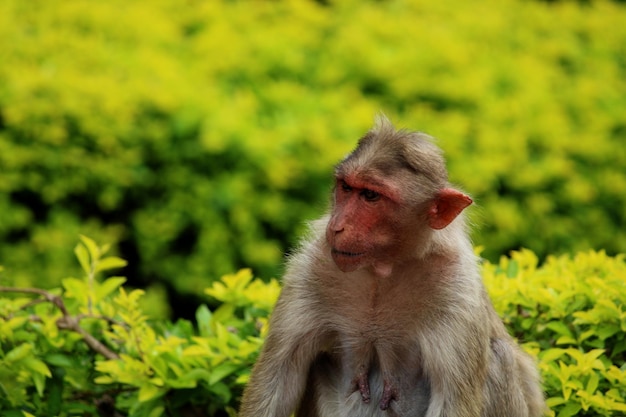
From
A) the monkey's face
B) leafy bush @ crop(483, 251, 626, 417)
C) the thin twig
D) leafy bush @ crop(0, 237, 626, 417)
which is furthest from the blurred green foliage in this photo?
the thin twig

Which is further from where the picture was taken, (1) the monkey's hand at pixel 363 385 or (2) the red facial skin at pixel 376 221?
(1) the monkey's hand at pixel 363 385

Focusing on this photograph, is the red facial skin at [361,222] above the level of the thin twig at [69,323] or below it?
above

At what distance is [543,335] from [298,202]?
3528mm

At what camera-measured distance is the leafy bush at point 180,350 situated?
16.8 feet

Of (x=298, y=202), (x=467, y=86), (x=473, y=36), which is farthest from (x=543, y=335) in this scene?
(x=473, y=36)

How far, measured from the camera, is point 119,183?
8.48 meters

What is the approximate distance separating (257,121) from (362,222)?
15.9 ft

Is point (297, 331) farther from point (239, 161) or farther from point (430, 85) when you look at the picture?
point (430, 85)

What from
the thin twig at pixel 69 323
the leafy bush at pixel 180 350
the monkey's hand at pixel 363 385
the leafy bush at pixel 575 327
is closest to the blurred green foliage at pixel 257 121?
the leafy bush at pixel 575 327

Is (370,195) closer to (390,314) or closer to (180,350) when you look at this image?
(390,314)

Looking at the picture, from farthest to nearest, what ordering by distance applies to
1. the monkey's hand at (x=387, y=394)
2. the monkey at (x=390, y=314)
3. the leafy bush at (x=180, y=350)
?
the leafy bush at (x=180, y=350) < the monkey's hand at (x=387, y=394) < the monkey at (x=390, y=314)

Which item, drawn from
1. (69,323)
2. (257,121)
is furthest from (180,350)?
(257,121)

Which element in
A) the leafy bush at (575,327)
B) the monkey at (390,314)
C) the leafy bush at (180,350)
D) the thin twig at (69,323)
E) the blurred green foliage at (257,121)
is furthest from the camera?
the blurred green foliage at (257,121)

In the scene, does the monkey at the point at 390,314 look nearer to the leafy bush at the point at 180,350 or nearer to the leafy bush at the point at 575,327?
the leafy bush at the point at 575,327
